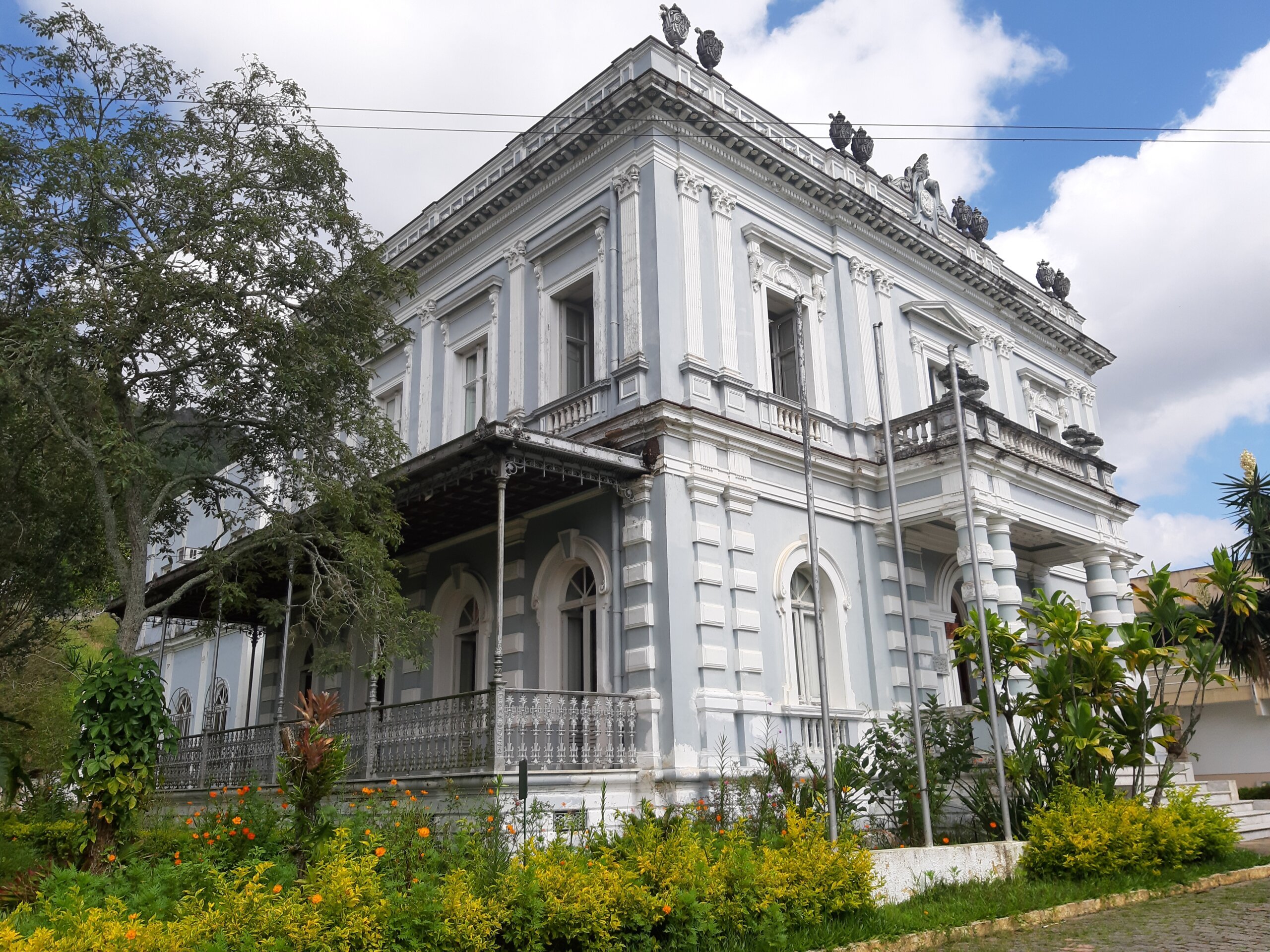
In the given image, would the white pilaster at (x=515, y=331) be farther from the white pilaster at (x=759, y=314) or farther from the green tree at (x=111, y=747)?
the green tree at (x=111, y=747)

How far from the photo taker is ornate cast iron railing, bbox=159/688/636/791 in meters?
11.0

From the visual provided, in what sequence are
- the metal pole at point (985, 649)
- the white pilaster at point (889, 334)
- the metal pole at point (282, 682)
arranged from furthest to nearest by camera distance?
the white pilaster at point (889, 334) < the metal pole at point (282, 682) < the metal pole at point (985, 649)

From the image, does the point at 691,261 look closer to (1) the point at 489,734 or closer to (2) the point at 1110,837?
(1) the point at 489,734

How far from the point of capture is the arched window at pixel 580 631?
45.5ft

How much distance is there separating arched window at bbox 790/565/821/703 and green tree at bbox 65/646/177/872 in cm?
826

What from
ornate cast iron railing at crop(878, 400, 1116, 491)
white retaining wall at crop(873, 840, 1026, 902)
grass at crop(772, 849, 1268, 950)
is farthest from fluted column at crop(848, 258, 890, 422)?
Result: grass at crop(772, 849, 1268, 950)

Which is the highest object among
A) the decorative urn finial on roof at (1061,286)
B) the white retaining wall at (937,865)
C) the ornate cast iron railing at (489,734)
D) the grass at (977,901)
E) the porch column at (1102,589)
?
the decorative urn finial on roof at (1061,286)

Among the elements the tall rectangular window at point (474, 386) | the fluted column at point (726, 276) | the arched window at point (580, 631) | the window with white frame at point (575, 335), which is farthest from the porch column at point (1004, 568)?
the tall rectangular window at point (474, 386)

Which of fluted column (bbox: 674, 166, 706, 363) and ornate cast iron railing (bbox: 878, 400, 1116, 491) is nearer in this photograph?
fluted column (bbox: 674, 166, 706, 363)

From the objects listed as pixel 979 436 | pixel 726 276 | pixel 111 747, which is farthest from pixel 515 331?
pixel 111 747

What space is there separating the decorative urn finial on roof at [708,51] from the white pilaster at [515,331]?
4.10 meters

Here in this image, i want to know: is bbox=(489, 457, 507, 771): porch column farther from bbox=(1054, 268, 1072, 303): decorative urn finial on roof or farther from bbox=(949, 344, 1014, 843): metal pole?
bbox=(1054, 268, 1072, 303): decorative urn finial on roof

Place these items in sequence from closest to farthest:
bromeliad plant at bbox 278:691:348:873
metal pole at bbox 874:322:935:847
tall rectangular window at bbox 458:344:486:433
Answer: bromeliad plant at bbox 278:691:348:873 < metal pole at bbox 874:322:935:847 < tall rectangular window at bbox 458:344:486:433

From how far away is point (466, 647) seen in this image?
1642cm
